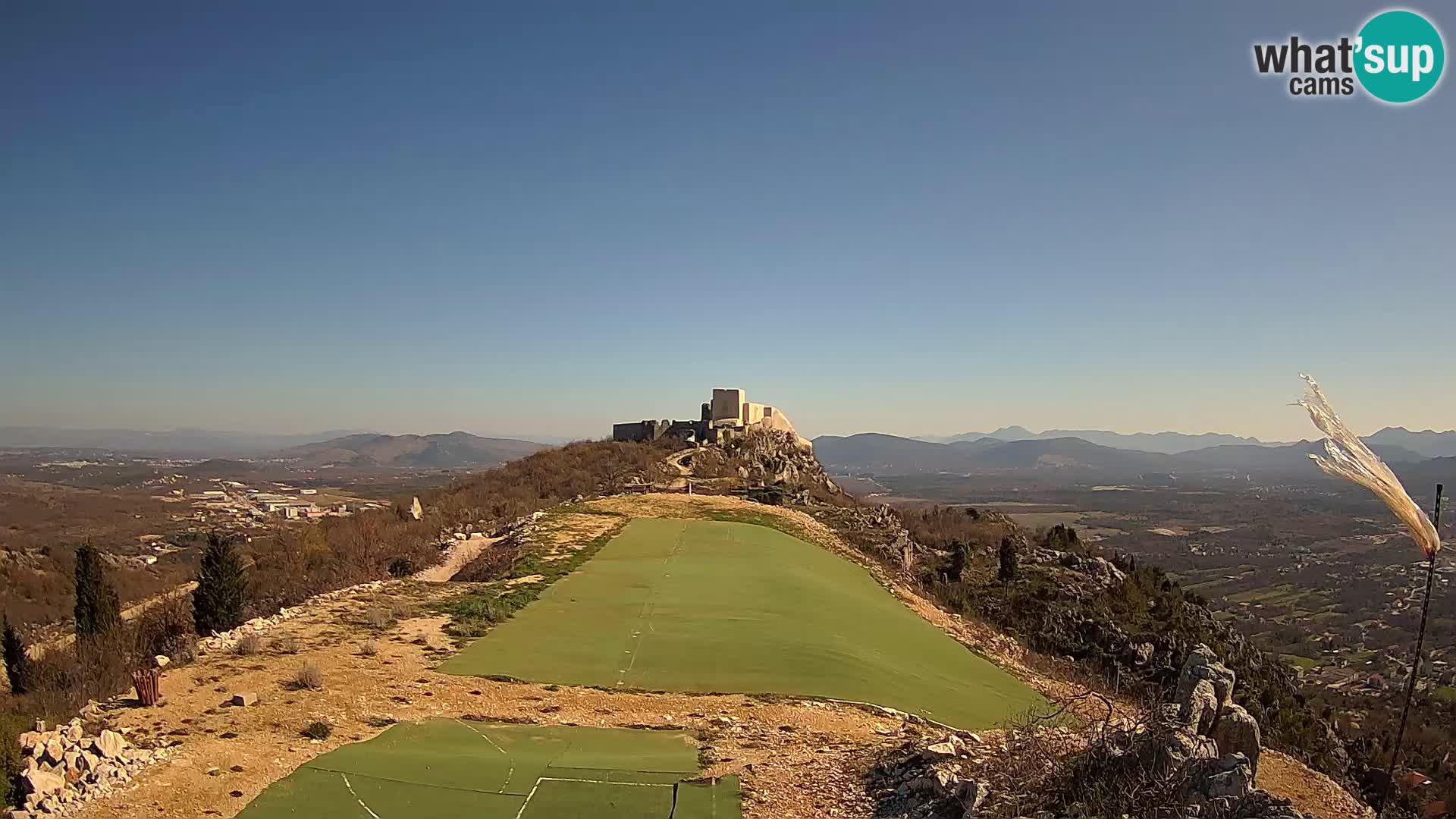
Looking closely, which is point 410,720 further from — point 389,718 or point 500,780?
point 500,780

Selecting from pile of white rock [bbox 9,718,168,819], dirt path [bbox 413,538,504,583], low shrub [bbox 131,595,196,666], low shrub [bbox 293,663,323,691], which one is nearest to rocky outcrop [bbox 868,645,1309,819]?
low shrub [bbox 293,663,323,691]

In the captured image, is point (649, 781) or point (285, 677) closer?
point (649, 781)

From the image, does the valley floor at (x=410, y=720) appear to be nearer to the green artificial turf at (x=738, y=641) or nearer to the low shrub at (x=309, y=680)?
the low shrub at (x=309, y=680)

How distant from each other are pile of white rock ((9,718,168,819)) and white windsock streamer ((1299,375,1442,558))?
36.0ft

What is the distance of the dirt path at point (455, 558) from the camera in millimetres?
20484

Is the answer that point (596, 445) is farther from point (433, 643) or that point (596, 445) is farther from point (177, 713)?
point (177, 713)

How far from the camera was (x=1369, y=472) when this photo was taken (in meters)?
4.27

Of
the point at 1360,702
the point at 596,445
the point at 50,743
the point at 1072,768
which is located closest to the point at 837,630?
the point at 1072,768

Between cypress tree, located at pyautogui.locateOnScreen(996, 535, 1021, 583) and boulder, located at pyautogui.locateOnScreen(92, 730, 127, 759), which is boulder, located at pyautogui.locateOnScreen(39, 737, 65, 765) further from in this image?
cypress tree, located at pyautogui.locateOnScreen(996, 535, 1021, 583)

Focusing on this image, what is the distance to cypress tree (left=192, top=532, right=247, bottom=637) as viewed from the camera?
14.4 metres

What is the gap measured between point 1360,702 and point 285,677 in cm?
3748

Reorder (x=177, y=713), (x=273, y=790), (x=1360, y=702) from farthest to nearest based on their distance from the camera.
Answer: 1. (x=1360, y=702)
2. (x=177, y=713)
3. (x=273, y=790)

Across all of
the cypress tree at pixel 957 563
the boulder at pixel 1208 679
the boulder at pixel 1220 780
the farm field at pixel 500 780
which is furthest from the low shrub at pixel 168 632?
the cypress tree at pixel 957 563

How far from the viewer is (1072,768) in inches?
279
